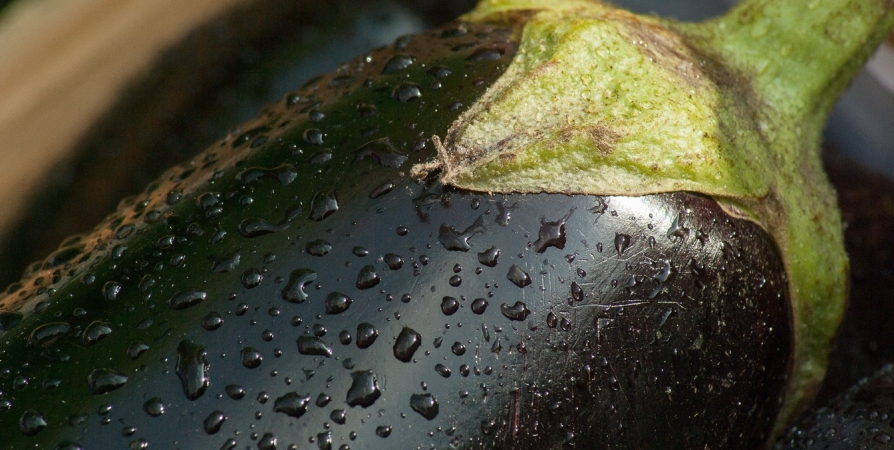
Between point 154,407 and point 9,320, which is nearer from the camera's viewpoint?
point 154,407

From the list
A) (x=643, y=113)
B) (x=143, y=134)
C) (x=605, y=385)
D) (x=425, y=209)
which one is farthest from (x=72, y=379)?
(x=143, y=134)

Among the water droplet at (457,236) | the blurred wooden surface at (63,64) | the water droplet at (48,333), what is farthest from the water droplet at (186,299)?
the blurred wooden surface at (63,64)

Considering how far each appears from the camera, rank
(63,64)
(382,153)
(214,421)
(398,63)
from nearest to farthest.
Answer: (214,421) < (382,153) < (398,63) < (63,64)

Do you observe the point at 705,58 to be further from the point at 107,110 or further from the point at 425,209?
the point at 107,110

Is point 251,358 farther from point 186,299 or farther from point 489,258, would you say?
point 489,258

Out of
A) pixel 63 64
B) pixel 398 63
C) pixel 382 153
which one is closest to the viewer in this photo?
pixel 382 153

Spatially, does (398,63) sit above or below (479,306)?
above

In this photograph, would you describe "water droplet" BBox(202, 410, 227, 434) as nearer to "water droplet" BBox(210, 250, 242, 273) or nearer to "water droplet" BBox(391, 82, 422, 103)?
"water droplet" BBox(210, 250, 242, 273)

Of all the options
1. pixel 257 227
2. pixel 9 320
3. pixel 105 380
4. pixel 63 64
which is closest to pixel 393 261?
pixel 257 227

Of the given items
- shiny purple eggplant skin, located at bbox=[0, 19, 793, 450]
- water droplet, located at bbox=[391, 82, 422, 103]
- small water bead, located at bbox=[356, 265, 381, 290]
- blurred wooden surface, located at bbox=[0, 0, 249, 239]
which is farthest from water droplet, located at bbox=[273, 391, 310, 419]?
blurred wooden surface, located at bbox=[0, 0, 249, 239]
